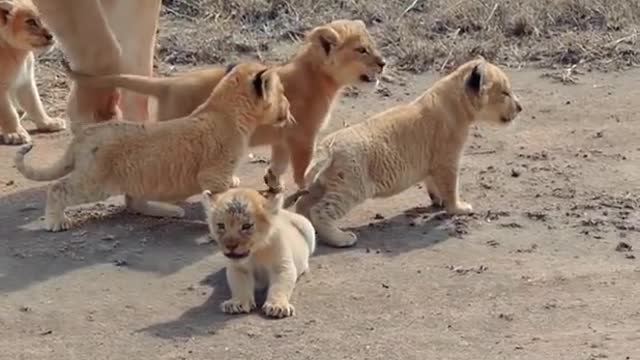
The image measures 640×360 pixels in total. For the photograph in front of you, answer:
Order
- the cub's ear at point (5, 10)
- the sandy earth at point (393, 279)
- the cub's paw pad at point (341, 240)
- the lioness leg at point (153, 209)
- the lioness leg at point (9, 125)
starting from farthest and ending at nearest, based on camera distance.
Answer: the lioness leg at point (9, 125)
the cub's ear at point (5, 10)
the lioness leg at point (153, 209)
the cub's paw pad at point (341, 240)
the sandy earth at point (393, 279)

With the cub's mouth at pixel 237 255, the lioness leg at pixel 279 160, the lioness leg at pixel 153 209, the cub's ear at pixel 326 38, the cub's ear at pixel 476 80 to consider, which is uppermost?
the cub's ear at pixel 326 38

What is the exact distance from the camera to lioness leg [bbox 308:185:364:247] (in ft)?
18.5

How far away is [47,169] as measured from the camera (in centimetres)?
589

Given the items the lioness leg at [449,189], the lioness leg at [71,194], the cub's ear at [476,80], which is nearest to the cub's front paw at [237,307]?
the lioness leg at [71,194]

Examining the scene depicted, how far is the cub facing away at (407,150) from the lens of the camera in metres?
5.76

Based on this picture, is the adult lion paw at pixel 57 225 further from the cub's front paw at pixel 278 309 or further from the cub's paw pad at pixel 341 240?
the cub's front paw at pixel 278 309

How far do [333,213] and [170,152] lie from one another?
59 centimetres

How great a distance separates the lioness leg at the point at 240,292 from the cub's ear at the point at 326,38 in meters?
1.37

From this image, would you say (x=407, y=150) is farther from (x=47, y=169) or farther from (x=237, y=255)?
(x=47, y=169)

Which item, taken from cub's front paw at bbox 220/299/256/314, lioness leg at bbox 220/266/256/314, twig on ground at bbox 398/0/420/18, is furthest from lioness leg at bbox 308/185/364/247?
twig on ground at bbox 398/0/420/18

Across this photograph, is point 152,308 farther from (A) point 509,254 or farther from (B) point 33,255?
(A) point 509,254

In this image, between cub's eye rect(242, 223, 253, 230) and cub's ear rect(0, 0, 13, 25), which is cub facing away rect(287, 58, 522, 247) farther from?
cub's ear rect(0, 0, 13, 25)

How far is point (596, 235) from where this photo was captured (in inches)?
225

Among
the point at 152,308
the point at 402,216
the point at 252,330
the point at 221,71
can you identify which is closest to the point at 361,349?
→ the point at 252,330
